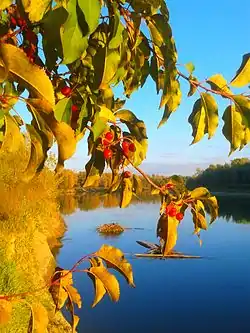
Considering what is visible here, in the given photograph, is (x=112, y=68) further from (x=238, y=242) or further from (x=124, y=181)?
(x=238, y=242)

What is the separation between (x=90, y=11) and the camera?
401mm

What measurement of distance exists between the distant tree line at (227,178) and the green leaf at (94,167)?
187ft

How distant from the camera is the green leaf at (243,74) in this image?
1.98 feet

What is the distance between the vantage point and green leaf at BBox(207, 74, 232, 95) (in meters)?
0.62

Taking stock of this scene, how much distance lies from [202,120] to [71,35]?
32 centimetres

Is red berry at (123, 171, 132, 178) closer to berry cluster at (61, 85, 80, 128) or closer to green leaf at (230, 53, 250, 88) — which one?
berry cluster at (61, 85, 80, 128)

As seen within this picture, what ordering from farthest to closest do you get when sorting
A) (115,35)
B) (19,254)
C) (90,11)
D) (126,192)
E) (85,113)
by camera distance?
(19,254) < (126,192) < (85,113) < (115,35) < (90,11)

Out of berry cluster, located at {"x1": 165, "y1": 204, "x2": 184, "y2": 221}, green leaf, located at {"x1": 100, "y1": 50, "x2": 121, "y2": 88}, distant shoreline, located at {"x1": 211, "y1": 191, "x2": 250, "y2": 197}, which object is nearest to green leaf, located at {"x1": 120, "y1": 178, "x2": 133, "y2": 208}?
berry cluster, located at {"x1": 165, "y1": 204, "x2": 184, "y2": 221}

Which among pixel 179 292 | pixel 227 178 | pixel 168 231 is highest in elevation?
pixel 227 178

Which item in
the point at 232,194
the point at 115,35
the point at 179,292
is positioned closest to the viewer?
the point at 115,35

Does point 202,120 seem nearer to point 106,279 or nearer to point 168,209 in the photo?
point 168,209

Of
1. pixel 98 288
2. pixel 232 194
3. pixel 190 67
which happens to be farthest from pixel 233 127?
pixel 232 194

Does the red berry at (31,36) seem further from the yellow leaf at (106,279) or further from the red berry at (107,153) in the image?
the yellow leaf at (106,279)

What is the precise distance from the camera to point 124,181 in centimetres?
84
